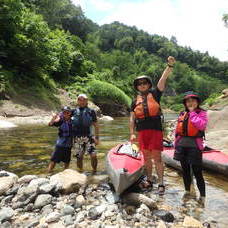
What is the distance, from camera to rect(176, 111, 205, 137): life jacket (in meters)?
4.64

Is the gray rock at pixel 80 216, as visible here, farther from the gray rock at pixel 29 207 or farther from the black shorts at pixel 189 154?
the black shorts at pixel 189 154

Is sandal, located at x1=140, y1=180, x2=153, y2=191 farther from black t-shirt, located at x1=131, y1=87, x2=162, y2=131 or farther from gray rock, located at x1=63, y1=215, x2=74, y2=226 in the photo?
gray rock, located at x1=63, y1=215, x2=74, y2=226

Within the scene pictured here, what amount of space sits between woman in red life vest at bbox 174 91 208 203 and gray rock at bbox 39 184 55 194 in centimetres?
208

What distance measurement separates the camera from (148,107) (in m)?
4.93

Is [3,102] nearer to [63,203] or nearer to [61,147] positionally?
[61,147]

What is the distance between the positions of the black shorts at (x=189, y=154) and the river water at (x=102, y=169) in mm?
660

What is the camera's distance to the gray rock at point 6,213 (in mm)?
3738

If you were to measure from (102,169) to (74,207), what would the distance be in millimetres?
2611

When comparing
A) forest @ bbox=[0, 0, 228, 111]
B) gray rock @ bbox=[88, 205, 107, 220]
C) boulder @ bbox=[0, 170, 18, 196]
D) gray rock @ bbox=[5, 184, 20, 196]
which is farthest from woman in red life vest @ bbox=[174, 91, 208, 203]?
forest @ bbox=[0, 0, 228, 111]

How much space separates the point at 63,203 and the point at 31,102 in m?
16.2

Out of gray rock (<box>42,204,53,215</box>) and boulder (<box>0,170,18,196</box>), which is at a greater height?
boulder (<box>0,170,18,196</box>)

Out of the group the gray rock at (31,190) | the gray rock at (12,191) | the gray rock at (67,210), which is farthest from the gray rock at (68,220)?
the gray rock at (12,191)

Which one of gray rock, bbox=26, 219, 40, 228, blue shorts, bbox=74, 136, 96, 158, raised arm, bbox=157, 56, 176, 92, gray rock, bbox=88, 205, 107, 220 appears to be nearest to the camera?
gray rock, bbox=26, 219, 40, 228

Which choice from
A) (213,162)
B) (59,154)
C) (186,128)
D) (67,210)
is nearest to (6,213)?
(67,210)
